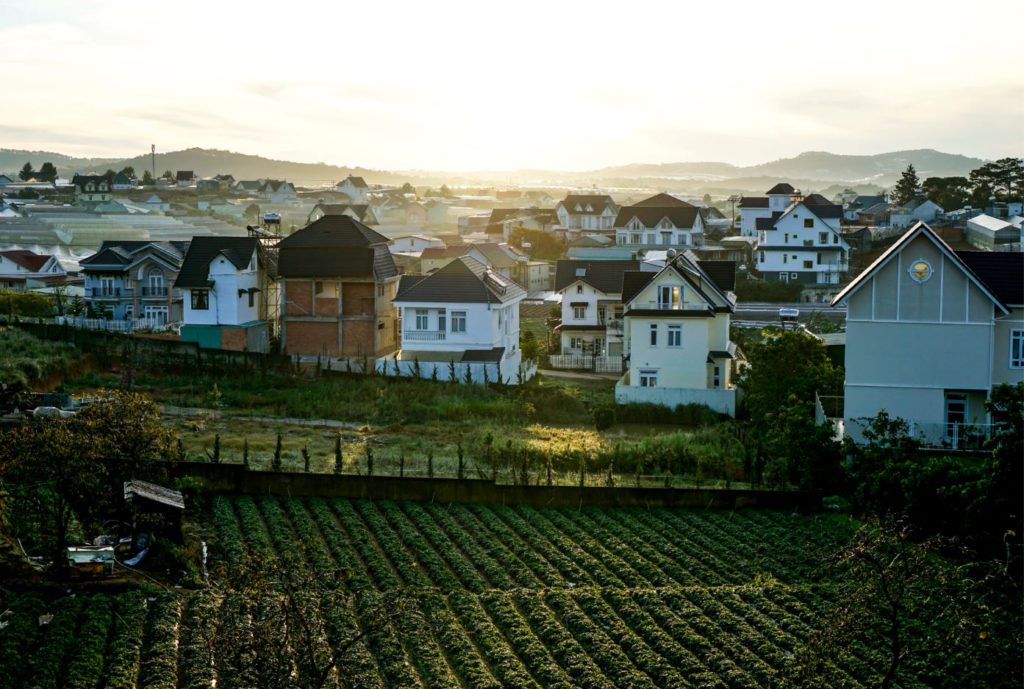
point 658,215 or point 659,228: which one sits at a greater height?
point 658,215

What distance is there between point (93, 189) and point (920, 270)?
291ft

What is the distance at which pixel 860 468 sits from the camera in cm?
2055

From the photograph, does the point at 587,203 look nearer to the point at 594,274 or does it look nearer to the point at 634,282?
the point at 594,274

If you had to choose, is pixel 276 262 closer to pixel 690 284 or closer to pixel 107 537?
pixel 690 284

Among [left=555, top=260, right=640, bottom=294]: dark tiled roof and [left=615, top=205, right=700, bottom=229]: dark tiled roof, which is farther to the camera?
[left=615, top=205, right=700, bottom=229]: dark tiled roof

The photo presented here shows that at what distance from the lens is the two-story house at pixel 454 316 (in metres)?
33.8

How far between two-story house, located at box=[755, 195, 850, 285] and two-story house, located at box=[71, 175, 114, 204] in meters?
56.2

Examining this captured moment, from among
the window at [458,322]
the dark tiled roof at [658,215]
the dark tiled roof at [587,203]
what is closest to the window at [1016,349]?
the window at [458,322]

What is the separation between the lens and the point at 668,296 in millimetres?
31266

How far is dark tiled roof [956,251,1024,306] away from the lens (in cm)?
2258

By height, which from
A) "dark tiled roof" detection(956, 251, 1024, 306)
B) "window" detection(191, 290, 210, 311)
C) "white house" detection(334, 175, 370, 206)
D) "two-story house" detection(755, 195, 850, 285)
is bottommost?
"window" detection(191, 290, 210, 311)

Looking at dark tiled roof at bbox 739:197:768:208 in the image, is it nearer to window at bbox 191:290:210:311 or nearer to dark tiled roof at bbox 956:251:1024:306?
window at bbox 191:290:210:311

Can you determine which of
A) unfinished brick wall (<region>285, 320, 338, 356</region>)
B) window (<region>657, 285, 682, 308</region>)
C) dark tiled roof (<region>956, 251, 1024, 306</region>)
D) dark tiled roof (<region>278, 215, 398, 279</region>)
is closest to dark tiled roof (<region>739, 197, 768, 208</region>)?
dark tiled roof (<region>278, 215, 398, 279</region>)

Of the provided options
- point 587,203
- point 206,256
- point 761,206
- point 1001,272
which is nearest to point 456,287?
point 206,256
